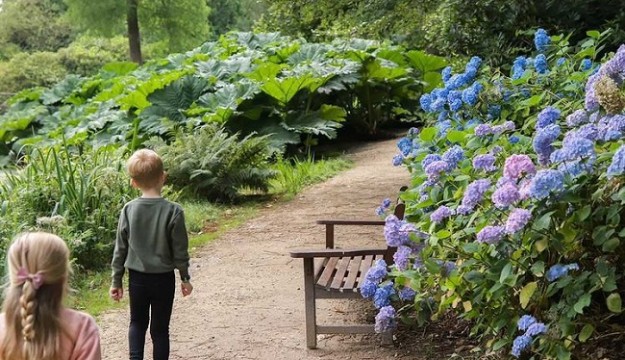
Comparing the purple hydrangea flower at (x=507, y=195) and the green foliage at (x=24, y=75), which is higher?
the purple hydrangea flower at (x=507, y=195)

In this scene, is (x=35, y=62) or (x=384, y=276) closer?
(x=384, y=276)

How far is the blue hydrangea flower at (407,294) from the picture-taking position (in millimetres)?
4656

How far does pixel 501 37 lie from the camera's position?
7.62 m

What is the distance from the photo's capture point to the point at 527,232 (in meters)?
3.68

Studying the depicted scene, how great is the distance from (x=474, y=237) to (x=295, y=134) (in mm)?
9153

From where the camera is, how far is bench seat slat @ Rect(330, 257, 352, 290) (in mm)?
4992

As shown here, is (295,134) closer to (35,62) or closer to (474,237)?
(474,237)

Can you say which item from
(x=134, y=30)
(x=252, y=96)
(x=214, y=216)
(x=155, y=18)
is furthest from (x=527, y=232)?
(x=155, y=18)

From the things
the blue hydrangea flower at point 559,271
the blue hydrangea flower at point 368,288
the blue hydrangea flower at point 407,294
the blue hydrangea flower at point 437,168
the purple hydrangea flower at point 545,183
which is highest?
the purple hydrangea flower at point 545,183

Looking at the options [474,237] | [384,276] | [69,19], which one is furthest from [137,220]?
[69,19]

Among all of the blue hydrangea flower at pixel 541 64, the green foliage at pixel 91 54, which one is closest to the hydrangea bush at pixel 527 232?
the blue hydrangea flower at pixel 541 64

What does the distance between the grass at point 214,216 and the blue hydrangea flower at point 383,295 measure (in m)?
1.81

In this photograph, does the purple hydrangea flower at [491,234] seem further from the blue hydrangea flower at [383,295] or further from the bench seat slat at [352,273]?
the bench seat slat at [352,273]

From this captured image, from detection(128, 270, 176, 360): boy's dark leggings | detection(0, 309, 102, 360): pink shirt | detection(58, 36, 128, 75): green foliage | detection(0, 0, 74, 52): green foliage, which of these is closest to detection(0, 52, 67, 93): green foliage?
detection(58, 36, 128, 75): green foliage
